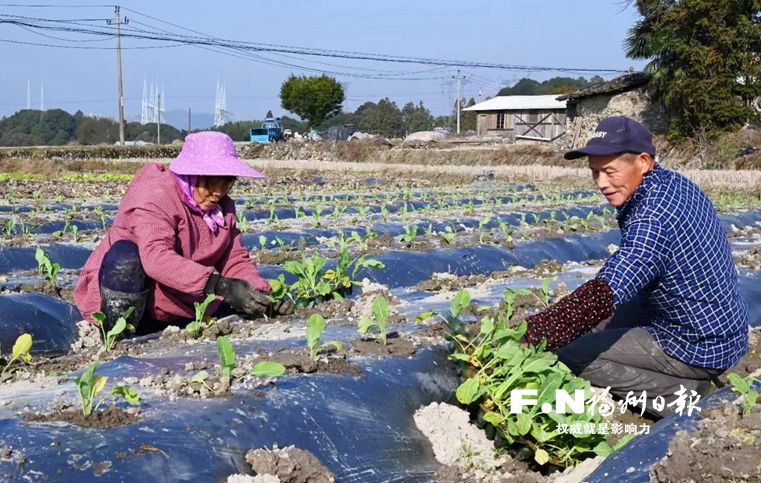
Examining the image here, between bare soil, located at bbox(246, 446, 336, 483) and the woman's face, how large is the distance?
5.67 ft

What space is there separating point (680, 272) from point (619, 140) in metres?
0.51

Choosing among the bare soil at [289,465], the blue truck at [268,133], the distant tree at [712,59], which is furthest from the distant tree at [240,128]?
the bare soil at [289,465]

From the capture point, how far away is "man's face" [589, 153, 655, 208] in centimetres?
289

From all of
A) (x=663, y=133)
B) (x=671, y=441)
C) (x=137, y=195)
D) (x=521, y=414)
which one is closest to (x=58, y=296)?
(x=137, y=195)

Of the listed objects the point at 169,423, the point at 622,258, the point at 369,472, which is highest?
the point at 622,258

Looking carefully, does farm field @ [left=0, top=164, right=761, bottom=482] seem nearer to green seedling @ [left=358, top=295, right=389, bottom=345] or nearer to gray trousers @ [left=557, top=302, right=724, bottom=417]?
green seedling @ [left=358, top=295, right=389, bottom=345]

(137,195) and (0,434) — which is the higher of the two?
(137,195)

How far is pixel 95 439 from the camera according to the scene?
2.03 m

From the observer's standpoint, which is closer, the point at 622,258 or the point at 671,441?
the point at 671,441

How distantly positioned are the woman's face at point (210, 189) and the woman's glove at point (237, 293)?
0.33 metres

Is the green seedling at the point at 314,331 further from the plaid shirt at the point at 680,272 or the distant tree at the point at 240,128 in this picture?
the distant tree at the point at 240,128

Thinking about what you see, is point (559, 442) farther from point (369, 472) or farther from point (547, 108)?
point (547, 108)

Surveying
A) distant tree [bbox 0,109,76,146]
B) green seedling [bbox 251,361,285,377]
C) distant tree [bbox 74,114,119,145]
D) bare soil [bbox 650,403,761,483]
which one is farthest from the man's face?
distant tree [bbox 0,109,76,146]

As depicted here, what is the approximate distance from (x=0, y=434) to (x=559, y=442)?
1.59 m
